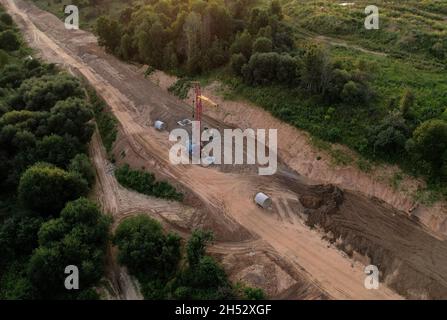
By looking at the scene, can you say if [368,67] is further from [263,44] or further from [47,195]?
[47,195]

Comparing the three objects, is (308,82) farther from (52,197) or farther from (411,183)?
(52,197)

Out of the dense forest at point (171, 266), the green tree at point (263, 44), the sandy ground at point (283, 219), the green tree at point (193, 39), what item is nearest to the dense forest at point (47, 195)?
the dense forest at point (171, 266)

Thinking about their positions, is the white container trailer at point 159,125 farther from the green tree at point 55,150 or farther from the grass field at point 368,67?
the green tree at point 55,150

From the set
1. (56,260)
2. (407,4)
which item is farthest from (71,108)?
(407,4)

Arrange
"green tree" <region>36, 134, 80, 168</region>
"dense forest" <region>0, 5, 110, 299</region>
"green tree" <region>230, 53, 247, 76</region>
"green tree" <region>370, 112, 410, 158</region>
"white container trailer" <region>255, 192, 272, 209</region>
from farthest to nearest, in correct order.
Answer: "green tree" <region>230, 53, 247, 76</region> < "green tree" <region>36, 134, 80, 168</region> < "green tree" <region>370, 112, 410, 158</region> < "white container trailer" <region>255, 192, 272, 209</region> < "dense forest" <region>0, 5, 110, 299</region>

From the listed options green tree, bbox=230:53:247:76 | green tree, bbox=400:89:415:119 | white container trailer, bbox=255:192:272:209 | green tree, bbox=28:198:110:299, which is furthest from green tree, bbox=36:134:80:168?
green tree, bbox=400:89:415:119

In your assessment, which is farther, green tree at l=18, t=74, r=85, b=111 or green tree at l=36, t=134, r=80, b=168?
green tree at l=18, t=74, r=85, b=111

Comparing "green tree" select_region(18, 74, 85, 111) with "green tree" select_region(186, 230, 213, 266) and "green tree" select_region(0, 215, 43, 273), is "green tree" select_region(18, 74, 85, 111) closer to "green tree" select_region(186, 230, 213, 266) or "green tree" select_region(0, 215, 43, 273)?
"green tree" select_region(0, 215, 43, 273)
